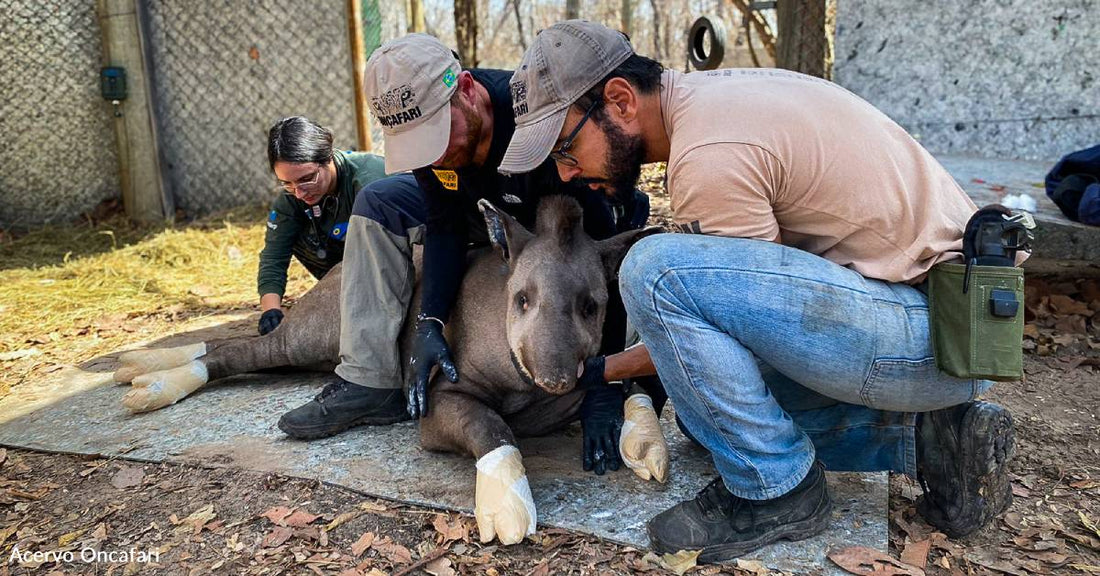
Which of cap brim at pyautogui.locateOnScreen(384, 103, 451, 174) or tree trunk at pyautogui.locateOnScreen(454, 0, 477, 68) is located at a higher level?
tree trunk at pyautogui.locateOnScreen(454, 0, 477, 68)

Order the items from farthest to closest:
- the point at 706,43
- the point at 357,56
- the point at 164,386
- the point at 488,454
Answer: the point at 357,56 < the point at 706,43 < the point at 164,386 < the point at 488,454

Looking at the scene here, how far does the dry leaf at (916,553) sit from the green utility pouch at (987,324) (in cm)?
74

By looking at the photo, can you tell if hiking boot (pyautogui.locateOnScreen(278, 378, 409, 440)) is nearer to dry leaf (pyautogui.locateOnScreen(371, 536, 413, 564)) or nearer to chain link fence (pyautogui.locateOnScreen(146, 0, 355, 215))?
dry leaf (pyautogui.locateOnScreen(371, 536, 413, 564))

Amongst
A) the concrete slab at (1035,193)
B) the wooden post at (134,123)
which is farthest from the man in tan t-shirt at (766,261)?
the wooden post at (134,123)

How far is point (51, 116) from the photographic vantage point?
9.25m

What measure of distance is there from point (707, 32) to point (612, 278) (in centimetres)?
449

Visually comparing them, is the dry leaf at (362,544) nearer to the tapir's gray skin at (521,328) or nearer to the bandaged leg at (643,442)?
the tapir's gray skin at (521,328)

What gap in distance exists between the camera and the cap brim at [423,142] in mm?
3646

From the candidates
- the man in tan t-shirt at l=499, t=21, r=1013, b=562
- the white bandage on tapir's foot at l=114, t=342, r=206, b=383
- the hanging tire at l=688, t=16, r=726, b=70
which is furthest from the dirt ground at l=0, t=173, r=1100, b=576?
the hanging tire at l=688, t=16, r=726, b=70

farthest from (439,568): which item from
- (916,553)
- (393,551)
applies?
(916,553)

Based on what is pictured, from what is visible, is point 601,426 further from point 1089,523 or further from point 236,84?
point 236,84

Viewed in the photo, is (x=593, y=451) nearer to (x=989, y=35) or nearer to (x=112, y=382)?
(x=112, y=382)

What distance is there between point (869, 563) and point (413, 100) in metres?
2.48

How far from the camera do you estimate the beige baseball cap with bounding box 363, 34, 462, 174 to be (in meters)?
3.68
